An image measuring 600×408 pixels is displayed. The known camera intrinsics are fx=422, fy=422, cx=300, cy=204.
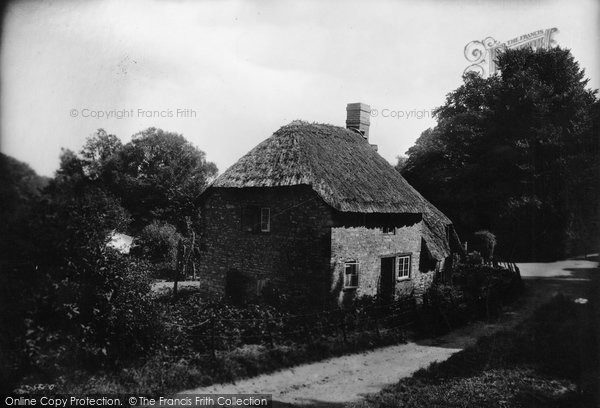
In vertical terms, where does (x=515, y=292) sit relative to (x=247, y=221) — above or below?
below

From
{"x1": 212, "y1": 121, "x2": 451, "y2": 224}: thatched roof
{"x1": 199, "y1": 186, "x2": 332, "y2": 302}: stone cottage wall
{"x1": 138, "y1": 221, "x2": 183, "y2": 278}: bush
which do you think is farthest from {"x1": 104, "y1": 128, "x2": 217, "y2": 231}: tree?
{"x1": 212, "y1": 121, "x2": 451, "y2": 224}: thatched roof

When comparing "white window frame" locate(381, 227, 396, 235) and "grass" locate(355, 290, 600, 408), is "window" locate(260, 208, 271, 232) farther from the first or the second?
"grass" locate(355, 290, 600, 408)

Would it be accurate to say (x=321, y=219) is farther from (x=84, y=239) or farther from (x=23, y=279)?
(x=23, y=279)

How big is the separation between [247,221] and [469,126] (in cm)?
2213

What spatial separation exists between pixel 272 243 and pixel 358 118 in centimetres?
1043

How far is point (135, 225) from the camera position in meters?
34.6

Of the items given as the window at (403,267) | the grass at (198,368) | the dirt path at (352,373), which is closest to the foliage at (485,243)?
the dirt path at (352,373)

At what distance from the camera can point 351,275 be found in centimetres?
1554

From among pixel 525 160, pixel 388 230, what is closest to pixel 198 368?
pixel 388 230

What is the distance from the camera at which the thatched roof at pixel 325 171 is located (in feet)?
50.2

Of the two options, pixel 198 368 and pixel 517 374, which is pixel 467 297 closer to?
pixel 517 374

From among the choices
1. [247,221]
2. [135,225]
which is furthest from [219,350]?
[135,225]

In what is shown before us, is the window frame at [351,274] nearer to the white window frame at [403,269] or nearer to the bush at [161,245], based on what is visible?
the white window frame at [403,269]

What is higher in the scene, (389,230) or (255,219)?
(255,219)
